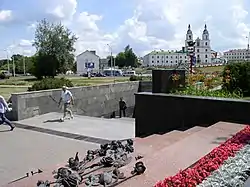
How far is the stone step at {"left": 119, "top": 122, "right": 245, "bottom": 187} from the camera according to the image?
12.3 feet

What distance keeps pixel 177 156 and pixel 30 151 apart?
17.1ft

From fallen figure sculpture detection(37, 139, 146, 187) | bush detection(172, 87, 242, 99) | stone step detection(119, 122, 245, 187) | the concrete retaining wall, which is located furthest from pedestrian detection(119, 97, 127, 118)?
fallen figure sculpture detection(37, 139, 146, 187)

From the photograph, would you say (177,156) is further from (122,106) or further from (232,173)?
(122,106)

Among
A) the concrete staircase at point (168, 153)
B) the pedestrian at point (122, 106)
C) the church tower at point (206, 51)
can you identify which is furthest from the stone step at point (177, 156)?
the church tower at point (206, 51)

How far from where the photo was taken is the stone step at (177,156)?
376 centimetres

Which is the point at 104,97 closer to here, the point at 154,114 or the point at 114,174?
the point at 154,114

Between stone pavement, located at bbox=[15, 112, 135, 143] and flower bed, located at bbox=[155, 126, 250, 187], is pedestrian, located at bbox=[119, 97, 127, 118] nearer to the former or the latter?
stone pavement, located at bbox=[15, 112, 135, 143]

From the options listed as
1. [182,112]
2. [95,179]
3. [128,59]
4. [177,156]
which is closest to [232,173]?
[177,156]

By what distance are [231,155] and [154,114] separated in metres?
4.56

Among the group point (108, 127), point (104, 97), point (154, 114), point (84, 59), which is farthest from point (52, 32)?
point (84, 59)

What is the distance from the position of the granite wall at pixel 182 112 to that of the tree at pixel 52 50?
4047 centimetres

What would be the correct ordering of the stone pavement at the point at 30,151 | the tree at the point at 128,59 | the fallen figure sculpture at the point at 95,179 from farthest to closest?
1. the tree at the point at 128,59
2. the stone pavement at the point at 30,151
3. the fallen figure sculpture at the point at 95,179

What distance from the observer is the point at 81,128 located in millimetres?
11945

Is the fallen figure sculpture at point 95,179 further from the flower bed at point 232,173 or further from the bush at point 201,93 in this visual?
the bush at point 201,93
